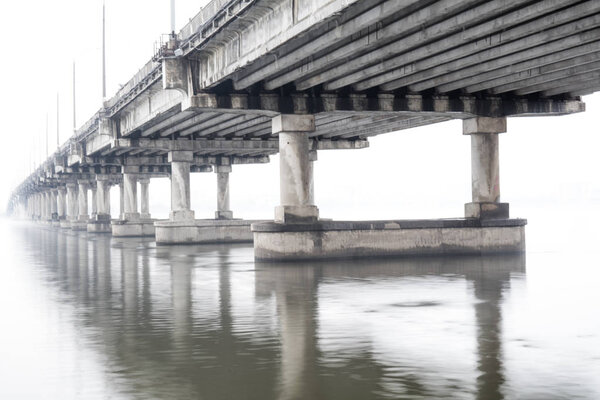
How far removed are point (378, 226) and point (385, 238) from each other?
0.58 m

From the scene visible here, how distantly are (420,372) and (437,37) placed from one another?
1529cm

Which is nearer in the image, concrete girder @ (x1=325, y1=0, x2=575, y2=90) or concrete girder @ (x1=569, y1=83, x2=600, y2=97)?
concrete girder @ (x1=325, y1=0, x2=575, y2=90)

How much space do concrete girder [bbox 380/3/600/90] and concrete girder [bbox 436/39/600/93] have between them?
2.40 feet

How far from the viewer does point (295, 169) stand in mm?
31969

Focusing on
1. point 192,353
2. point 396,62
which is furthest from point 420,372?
point 396,62

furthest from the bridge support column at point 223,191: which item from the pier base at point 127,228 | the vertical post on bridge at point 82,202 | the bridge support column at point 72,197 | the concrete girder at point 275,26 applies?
the concrete girder at point 275,26

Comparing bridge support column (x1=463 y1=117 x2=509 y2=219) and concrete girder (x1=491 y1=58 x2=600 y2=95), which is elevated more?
concrete girder (x1=491 y1=58 x2=600 y2=95)

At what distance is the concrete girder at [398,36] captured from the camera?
807 inches

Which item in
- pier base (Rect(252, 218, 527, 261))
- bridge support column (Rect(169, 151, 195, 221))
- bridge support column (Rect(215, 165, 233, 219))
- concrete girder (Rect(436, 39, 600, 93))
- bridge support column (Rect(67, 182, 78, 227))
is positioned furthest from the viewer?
bridge support column (Rect(67, 182, 78, 227))

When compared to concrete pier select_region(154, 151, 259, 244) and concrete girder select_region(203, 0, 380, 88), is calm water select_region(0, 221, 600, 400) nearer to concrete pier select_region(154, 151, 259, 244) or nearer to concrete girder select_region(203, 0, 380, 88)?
concrete girder select_region(203, 0, 380, 88)

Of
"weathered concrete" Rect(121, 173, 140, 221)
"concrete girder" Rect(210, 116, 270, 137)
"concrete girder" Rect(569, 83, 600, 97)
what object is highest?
"concrete girder" Rect(210, 116, 270, 137)

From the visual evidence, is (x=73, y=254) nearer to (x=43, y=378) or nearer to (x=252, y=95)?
(x=252, y=95)

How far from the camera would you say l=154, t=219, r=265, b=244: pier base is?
49.8 meters

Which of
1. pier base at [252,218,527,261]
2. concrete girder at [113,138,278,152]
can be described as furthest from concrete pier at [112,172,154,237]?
pier base at [252,218,527,261]
